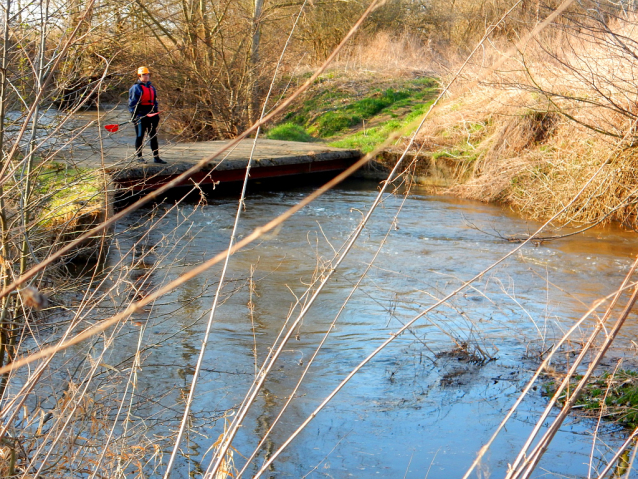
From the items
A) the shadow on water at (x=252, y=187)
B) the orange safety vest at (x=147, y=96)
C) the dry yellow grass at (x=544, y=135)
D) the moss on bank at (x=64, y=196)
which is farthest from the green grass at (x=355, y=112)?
the moss on bank at (x=64, y=196)

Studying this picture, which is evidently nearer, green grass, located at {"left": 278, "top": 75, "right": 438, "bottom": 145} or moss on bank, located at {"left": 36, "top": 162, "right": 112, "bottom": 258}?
moss on bank, located at {"left": 36, "top": 162, "right": 112, "bottom": 258}

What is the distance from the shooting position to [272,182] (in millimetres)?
14250

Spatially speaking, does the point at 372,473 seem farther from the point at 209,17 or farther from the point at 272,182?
the point at 209,17

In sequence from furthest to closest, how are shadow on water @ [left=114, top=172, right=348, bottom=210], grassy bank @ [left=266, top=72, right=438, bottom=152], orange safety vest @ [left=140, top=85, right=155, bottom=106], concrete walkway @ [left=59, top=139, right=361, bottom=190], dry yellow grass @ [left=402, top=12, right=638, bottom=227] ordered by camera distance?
grassy bank @ [left=266, top=72, right=438, bottom=152] → shadow on water @ [left=114, top=172, right=348, bottom=210] → concrete walkway @ [left=59, top=139, right=361, bottom=190] → orange safety vest @ [left=140, top=85, right=155, bottom=106] → dry yellow grass @ [left=402, top=12, right=638, bottom=227]

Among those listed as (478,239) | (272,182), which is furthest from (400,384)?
(272,182)

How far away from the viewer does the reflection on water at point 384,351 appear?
4023 mm

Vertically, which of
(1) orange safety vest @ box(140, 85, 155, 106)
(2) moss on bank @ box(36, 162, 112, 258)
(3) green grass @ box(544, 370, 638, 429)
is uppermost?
(1) orange safety vest @ box(140, 85, 155, 106)

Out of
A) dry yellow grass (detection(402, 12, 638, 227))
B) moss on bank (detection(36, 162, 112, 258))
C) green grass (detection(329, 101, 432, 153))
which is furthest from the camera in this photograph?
green grass (detection(329, 101, 432, 153))

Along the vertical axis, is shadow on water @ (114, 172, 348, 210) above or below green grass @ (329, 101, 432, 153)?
below

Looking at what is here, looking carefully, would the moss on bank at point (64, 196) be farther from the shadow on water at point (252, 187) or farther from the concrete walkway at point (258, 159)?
the shadow on water at point (252, 187)

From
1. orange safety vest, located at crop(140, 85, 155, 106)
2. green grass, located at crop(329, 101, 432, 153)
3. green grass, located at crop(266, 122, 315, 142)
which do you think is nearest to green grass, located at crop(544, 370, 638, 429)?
orange safety vest, located at crop(140, 85, 155, 106)

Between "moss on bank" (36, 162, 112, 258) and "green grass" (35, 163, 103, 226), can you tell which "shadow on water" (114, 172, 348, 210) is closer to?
"moss on bank" (36, 162, 112, 258)

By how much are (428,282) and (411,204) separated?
448 centimetres

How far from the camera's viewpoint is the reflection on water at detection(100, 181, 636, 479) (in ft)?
13.2
